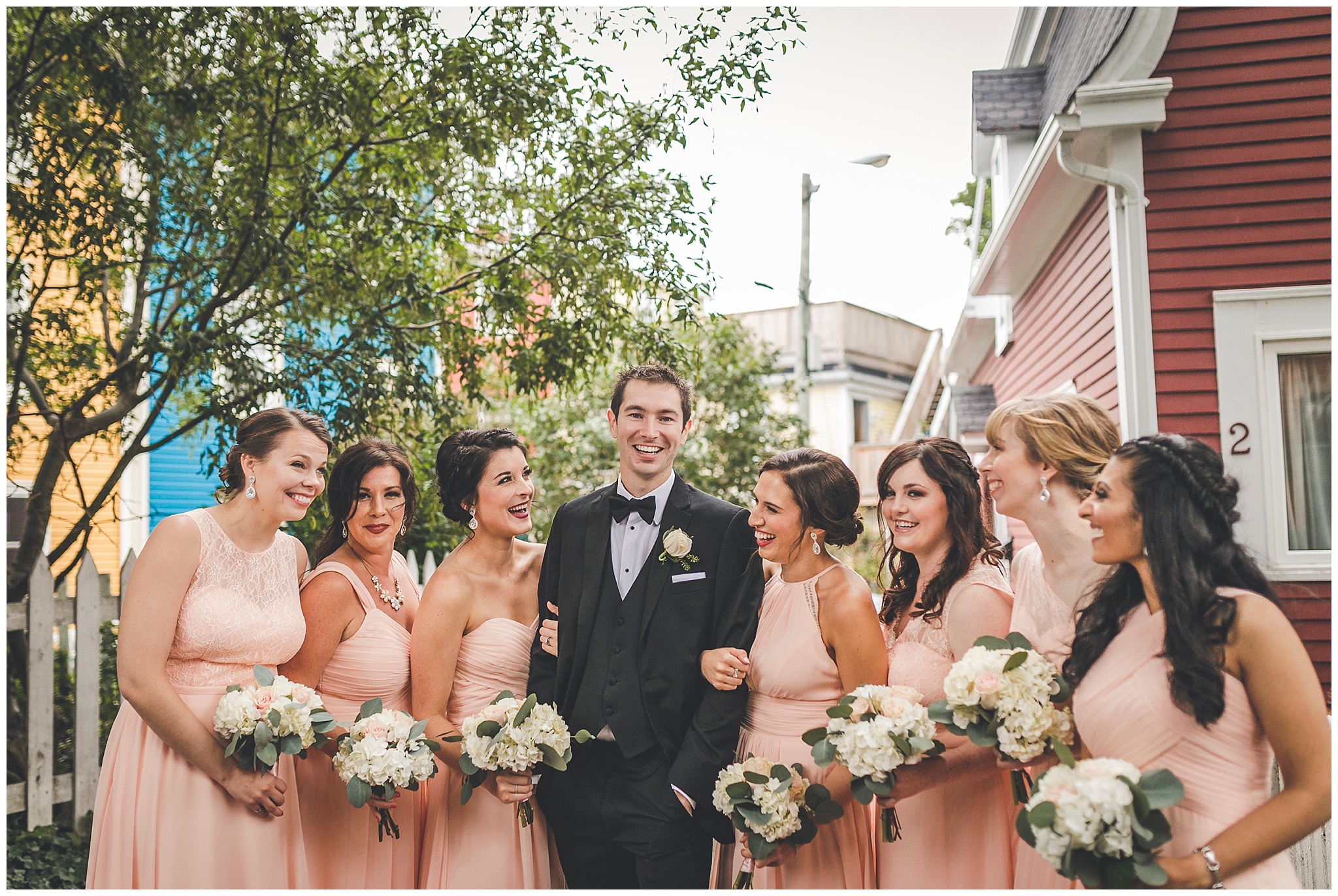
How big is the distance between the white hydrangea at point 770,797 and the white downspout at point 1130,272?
438 centimetres

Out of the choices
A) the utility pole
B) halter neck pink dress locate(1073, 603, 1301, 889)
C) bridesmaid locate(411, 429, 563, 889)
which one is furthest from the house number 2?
the utility pole

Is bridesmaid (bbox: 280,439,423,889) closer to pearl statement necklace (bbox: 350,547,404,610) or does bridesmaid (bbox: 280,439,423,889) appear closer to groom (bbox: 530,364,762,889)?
pearl statement necklace (bbox: 350,547,404,610)

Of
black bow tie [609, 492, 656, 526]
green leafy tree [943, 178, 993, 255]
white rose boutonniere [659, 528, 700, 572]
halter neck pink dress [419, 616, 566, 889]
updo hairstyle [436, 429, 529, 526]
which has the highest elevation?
green leafy tree [943, 178, 993, 255]

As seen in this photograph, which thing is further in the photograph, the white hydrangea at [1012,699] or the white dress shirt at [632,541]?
the white dress shirt at [632,541]

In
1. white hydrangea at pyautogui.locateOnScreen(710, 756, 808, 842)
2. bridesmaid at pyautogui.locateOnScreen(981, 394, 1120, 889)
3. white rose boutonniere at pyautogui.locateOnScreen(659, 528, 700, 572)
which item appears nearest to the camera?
white hydrangea at pyautogui.locateOnScreen(710, 756, 808, 842)

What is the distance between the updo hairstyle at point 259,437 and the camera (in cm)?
336

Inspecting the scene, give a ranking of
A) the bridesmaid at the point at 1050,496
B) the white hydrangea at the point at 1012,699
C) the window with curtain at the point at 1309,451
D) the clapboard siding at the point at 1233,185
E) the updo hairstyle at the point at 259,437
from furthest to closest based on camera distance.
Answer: the clapboard siding at the point at 1233,185 → the window with curtain at the point at 1309,451 → the updo hairstyle at the point at 259,437 → the bridesmaid at the point at 1050,496 → the white hydrangea at the point at 1012,699

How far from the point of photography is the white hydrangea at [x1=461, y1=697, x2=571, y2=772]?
118 inches

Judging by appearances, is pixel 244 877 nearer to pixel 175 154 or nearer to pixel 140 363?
pixel 140 363

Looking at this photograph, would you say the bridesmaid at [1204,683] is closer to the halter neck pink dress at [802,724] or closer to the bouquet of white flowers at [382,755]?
the halter neck pink dress at [802,724]

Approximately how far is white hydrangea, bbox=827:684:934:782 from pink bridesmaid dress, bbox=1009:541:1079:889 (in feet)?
1.56

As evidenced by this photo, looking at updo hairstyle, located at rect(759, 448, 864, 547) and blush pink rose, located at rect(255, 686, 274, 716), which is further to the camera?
updo hairstyle, located at rect(759, 448, 864, 547)

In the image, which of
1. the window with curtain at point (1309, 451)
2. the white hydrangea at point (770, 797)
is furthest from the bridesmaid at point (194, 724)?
the window with curtain at point (1309, 451)

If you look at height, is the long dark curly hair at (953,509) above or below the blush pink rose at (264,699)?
above
